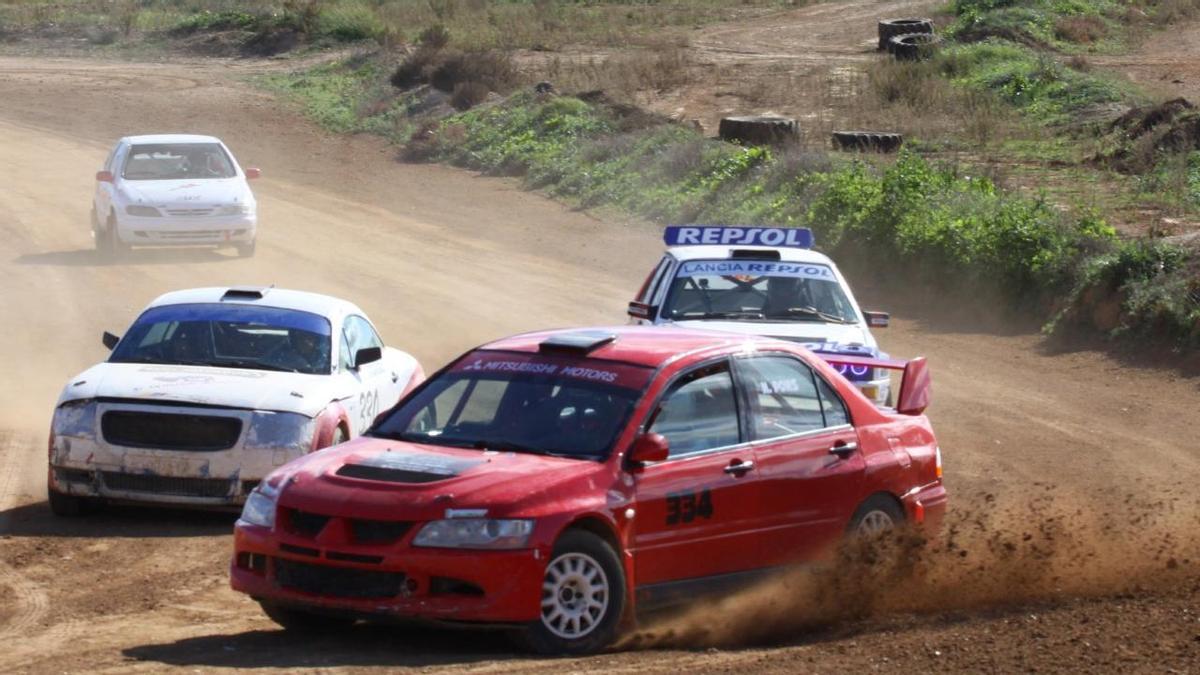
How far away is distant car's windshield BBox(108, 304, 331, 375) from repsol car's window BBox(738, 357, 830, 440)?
13.3 feet

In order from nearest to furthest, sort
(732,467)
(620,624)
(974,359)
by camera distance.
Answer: (620,624) → (732,467) → (974,359)

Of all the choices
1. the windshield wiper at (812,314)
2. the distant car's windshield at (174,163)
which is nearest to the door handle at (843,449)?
the windshield wiper at (812,314)

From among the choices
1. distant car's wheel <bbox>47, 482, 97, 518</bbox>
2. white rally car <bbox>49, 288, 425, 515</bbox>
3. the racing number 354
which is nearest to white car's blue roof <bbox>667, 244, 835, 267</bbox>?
white rally car <bbox>49, 288, 425, 515</bbox>

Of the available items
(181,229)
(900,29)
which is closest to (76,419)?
(181,229)

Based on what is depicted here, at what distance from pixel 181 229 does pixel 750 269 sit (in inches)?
509

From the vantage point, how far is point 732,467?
Answer: 8.41m

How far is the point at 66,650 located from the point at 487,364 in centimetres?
244

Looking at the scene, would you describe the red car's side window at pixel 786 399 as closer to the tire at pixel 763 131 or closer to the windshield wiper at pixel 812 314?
the windshield wiper at pixel 812 314

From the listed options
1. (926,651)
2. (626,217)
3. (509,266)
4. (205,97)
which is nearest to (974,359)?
(509,266)

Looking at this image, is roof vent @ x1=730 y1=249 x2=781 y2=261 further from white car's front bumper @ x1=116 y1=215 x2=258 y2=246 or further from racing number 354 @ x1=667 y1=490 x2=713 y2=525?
white car's front bumper @ x1=116 y1=215 x2=258 y2=246

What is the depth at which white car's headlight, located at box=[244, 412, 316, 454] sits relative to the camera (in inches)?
425

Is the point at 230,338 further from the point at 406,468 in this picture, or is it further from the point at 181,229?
the point at 181,229

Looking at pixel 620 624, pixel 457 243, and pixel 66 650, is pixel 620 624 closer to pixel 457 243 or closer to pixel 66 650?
pixel 66 650

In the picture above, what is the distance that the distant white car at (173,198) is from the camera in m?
24.6
